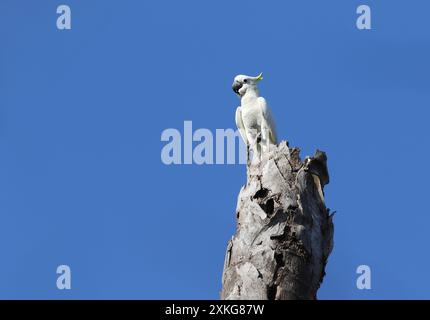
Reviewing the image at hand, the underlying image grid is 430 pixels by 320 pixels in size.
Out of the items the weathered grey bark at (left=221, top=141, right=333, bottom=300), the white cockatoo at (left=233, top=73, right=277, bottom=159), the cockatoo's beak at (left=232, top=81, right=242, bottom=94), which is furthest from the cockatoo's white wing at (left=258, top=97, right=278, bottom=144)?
the weathered grey bark at (left=221, top=141, right=333, bottom=300)

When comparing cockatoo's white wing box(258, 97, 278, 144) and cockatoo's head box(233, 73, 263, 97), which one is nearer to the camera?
cockatoo's white wing box(258, 97, 278, 144)

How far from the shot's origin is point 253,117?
2234cm

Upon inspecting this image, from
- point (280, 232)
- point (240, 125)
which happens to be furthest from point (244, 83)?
point (280, 232)

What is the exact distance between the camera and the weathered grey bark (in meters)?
17.8

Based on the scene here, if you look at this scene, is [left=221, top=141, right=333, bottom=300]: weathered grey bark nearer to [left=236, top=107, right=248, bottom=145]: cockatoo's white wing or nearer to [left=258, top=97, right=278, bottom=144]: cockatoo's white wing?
[left=258, top=97, right=278, bottom=144]: cockatoo's white wing

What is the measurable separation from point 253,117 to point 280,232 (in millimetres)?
4482

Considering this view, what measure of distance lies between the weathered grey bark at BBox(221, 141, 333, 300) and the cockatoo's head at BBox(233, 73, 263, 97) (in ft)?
12.3

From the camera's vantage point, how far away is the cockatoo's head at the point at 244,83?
22.9 m

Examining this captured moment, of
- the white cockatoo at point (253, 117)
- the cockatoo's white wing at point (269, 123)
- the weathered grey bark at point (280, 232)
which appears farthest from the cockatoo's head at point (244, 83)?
the weathered grey bark at point (280, 232)

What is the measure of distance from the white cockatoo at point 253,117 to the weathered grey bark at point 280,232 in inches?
87.5

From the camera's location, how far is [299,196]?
18.6 meters
